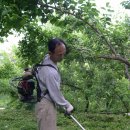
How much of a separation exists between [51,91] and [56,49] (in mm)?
519

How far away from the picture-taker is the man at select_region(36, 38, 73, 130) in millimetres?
4188

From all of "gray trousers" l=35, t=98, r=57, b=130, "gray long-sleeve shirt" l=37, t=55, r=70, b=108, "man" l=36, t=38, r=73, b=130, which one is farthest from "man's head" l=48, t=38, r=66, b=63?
"gray trousers" l=35, t=98, r=57, b=130

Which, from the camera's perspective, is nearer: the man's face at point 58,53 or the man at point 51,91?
the man at point 51,91

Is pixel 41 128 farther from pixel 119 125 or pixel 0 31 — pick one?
pixel 119 125

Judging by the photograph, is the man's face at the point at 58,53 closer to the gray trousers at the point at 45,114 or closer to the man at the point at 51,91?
the man at the point at 51,91

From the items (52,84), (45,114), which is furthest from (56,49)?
(45,114)

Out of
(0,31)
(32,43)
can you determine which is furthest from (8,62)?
(0,31)

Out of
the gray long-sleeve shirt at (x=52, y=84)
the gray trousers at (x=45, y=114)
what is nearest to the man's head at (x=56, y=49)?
the gray long-sleeve shirt at (x=52, y=84)

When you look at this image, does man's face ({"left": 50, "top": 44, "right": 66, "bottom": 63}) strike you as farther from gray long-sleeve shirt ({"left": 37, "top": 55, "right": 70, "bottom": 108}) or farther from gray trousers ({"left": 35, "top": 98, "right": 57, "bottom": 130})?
gray trousers ({"left": 35, "top": 98, "right": 57, "bottom": 130})

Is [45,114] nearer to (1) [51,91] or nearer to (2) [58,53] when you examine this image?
(1) [51,91]

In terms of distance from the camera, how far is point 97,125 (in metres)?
11.4

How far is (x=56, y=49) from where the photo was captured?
4.34m

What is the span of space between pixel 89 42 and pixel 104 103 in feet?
34.0

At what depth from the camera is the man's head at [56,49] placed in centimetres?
435
